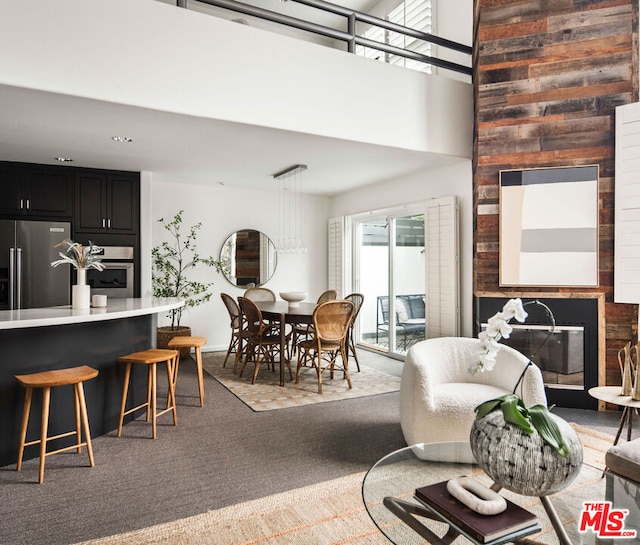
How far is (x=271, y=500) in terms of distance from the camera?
7.83ft

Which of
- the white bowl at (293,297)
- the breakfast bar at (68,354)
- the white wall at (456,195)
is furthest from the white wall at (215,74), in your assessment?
the white bowl at (293,297)

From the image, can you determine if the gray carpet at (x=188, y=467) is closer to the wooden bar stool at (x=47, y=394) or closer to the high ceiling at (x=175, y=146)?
the wooden bar stool at (x=47, y=394)

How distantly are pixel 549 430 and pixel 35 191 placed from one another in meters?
5.45

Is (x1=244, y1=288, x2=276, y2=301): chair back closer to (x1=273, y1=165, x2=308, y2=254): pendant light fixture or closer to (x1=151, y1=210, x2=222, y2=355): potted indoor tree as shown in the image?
(x1=151, y1=210, x2=222, y2=355): potted indoor tree

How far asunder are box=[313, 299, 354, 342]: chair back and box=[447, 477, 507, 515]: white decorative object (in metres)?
2.94

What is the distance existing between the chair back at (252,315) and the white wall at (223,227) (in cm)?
181

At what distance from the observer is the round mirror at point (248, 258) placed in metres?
7.00

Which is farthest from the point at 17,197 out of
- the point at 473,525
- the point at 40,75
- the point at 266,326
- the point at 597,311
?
the point at 597,311

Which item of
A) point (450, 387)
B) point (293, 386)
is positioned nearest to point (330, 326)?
point (293, 386)

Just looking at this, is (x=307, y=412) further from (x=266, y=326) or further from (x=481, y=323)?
(x=481, y=323)

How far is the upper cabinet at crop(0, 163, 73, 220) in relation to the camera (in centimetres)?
493

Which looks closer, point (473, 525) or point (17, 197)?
point (473, 525)

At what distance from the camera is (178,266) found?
6625 millimetres

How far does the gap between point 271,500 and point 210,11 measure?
681 cm
